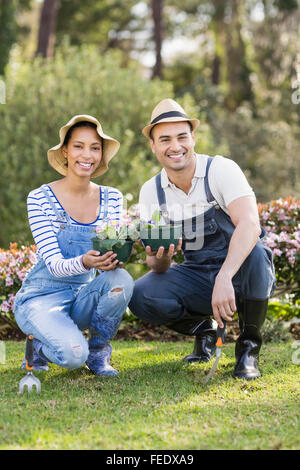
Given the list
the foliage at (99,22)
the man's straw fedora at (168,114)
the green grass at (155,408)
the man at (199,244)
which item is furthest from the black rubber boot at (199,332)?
the foliage at (99,22)

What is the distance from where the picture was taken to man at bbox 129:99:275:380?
353 cm

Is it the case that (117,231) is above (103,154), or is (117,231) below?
below

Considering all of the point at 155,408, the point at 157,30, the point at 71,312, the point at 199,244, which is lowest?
the point at 155,408

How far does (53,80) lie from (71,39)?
48.4 ft

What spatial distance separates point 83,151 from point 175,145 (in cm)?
60

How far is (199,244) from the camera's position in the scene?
12.7 feet

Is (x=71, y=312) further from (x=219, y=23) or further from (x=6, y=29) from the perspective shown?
(x=219, y=23)

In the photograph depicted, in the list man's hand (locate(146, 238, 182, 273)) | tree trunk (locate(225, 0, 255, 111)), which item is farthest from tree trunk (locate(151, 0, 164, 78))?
man's hand (locate(146, 238, 182, 273))

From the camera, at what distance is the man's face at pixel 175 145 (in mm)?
3723

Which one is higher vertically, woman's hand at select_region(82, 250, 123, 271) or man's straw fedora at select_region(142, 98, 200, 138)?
man's straw fedora at select_region(142, 98, 200, 138)

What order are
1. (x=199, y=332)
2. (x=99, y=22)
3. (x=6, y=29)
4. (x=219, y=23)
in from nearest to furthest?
(x=199, y=332) → (x=6, y=29) → (x=219, y=23) → (x=99, y=22)

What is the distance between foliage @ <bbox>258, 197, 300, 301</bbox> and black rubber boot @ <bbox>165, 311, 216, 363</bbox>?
4.15 feet

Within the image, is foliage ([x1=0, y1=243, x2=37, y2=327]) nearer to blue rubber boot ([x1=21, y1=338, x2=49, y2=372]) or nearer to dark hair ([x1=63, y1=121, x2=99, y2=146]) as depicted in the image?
blue rubber boot ([x1=21, y1=338, x2=49, y2=372])

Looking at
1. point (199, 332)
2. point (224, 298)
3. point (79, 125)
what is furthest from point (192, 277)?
point (79, 125)
